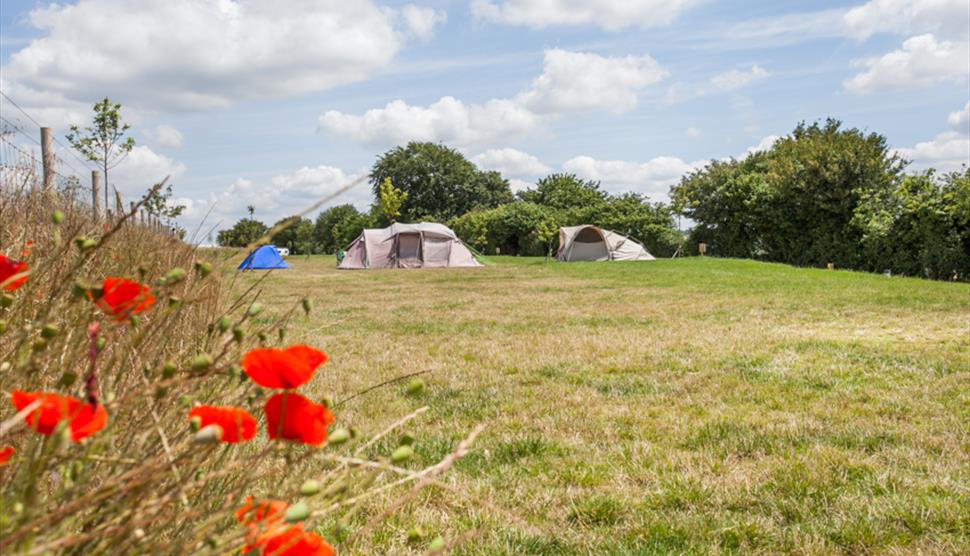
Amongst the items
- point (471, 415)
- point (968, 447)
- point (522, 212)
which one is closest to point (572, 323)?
point (471, 415)

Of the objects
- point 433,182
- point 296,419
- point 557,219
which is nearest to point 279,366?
point 296,419

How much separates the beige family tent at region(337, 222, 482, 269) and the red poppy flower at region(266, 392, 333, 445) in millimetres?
26152

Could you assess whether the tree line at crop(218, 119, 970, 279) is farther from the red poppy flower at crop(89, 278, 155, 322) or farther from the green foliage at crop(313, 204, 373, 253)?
the green foliage at crop(313, 204, 373, 253)

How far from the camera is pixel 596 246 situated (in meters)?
29.3

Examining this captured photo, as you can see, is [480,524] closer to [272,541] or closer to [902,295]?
[272,541]

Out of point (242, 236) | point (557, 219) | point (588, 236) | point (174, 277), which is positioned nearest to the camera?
point (174, 277)

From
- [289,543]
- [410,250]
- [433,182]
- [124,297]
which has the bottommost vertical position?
[289,543]

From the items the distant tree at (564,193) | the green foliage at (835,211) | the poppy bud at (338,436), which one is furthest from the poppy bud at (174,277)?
the distant tree at (564,193)

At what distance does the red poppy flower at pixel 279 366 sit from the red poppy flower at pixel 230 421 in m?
0.06

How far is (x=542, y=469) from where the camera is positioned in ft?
12.1

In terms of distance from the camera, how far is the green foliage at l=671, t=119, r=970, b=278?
60.4ft

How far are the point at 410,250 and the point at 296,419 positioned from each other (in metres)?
26.8

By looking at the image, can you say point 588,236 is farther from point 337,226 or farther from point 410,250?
point 337,226

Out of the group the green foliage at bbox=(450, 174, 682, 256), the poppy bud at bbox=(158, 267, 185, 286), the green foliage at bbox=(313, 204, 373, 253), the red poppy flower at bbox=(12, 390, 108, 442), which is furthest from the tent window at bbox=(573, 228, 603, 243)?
the red poppy flower at bbox=(12, 390, 108, 442)
